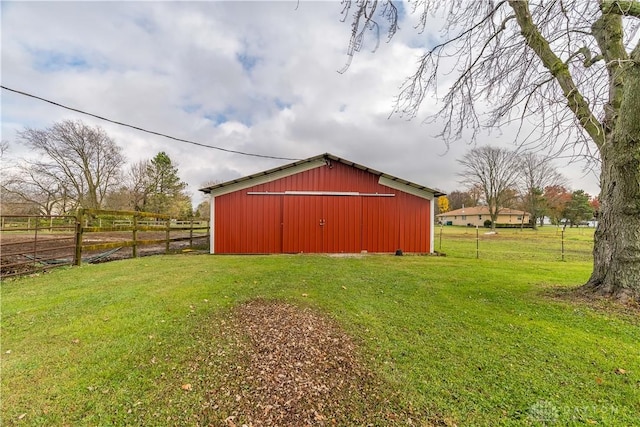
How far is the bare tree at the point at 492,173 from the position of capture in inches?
1243

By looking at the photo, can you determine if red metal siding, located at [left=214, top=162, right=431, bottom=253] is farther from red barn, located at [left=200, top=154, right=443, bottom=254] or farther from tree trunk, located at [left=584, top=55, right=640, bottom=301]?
tree trunk, located at [left=584, top=55, right=640, bottom=301]

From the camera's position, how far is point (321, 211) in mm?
10320

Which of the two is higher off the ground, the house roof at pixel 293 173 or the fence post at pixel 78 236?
the house roof at pixel 293 173

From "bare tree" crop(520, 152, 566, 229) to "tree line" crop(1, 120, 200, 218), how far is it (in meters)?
41.6

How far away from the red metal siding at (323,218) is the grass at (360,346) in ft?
15.9

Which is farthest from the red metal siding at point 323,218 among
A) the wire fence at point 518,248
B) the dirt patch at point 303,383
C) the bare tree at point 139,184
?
the bare tree at point 139,184

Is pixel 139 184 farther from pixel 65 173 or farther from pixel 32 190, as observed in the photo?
pixel 32 190

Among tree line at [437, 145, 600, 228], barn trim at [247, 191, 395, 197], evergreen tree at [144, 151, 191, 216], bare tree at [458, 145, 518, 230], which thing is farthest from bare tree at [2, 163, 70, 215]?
tree line at [437, 145, 600, 228]

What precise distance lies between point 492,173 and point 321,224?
101ft

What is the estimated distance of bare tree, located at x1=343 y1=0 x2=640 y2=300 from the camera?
394 centimetres

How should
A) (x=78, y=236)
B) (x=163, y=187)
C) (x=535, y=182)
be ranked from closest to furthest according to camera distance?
(x=78, y=236) < (x=163, y=187) < (x=535, y=182)

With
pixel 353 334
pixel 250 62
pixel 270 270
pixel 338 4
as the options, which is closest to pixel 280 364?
pixel 353 334

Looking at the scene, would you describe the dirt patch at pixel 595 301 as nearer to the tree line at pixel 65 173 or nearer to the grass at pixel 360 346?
the grass at pixel 360 346

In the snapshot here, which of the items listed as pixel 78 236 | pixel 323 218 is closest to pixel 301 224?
pixel 323 218
